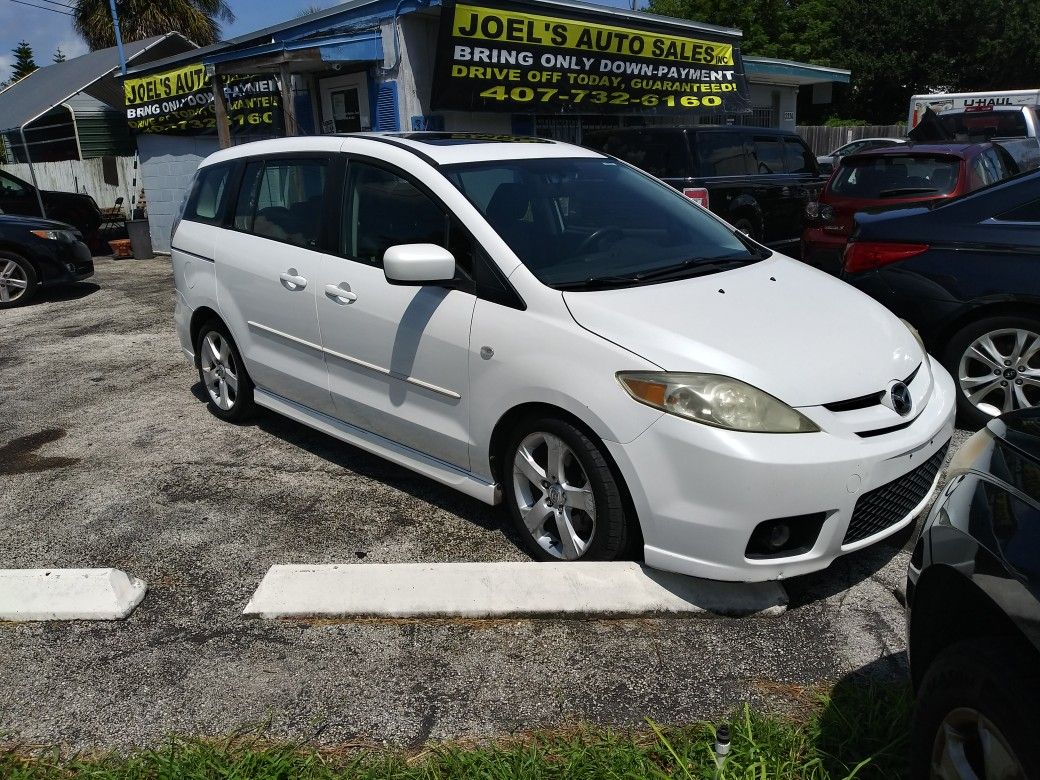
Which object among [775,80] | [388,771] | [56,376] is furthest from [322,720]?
[775,80]

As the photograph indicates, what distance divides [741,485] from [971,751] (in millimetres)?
1222

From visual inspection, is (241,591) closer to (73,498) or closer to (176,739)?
(176,739)

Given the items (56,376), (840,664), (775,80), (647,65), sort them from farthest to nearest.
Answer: (775,80)
(647,65)
(56,376)
(840,664)

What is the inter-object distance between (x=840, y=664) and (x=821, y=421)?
32.5 inches

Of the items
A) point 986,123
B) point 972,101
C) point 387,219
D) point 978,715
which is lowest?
point 978,715

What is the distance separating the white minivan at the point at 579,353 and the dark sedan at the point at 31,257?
693 centimetres

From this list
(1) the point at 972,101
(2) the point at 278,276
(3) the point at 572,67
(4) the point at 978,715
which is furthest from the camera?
(1) the point at 972,101

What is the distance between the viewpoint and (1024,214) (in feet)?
16.0

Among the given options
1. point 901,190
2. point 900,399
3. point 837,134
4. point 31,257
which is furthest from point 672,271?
point 837,134

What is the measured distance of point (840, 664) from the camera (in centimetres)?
303

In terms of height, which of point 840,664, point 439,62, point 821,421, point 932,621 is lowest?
point 840,664

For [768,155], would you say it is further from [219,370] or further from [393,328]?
[393,328]

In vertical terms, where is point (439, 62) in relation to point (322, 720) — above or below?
above

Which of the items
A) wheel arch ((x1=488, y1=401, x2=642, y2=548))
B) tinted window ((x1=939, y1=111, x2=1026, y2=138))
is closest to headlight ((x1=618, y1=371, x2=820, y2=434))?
wheel arch ((x1=488, y1=401, x2=642, y2=548))
